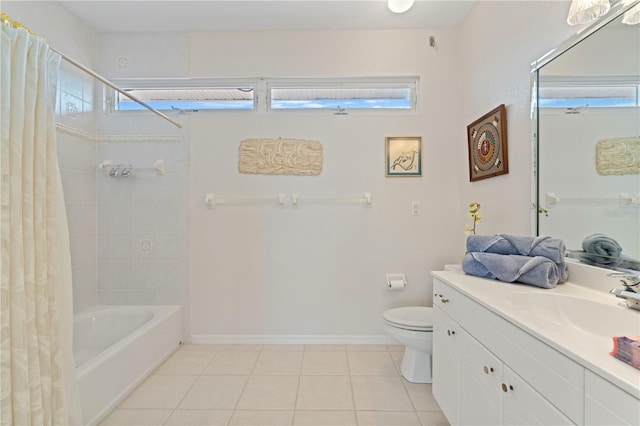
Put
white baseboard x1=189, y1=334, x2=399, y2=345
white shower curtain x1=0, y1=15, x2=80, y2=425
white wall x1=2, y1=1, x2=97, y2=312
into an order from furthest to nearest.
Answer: white baseboard x1=189, y1=334, x2=399, y2=345 < white wall x1=2, y1=1, x2=97, y2=312 < white shower curtain x1=0, y1=15, x2=80, y2=425

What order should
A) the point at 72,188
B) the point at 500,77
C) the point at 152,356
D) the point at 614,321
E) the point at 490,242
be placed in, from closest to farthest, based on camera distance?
the point at 614,321 < the point at 490,242 < the point at 500,77 < the point at 152,356 < the point at 72,188

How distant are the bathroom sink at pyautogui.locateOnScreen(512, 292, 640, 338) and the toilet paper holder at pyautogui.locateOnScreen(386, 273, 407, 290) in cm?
123

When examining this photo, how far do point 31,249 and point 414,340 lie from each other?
189cm

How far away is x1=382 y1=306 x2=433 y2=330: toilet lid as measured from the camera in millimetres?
1827

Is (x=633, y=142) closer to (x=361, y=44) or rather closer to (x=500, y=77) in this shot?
(x=500, y=77)

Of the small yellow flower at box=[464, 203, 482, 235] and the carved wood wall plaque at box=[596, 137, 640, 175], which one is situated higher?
the carved wood wall plaque at box=[596, 137, 640, 175]

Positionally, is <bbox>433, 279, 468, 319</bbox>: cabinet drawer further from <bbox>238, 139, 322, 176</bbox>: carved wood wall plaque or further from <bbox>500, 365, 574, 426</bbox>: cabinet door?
<bbox>238, 139, 322, 176</bbox>: carved wood wall plaque

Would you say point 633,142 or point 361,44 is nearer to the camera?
point 633,142

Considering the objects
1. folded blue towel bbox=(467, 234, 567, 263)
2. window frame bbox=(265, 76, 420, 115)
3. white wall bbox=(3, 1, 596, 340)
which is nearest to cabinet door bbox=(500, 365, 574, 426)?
folded blue towel bbox=(467, 234, 567, 263)

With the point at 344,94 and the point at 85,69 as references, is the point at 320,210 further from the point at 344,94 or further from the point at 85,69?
the point at 85,69

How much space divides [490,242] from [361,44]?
72.8 inches

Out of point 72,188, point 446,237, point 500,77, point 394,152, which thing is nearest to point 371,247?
point 446,237

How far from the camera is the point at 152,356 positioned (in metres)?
2.04

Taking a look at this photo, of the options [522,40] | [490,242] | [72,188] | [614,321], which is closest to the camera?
[614,321]
